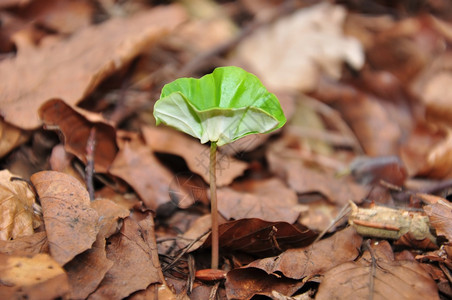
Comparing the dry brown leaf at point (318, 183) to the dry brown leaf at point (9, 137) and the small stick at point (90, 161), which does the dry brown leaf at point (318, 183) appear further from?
the dry brown leaf at point (9, 137)

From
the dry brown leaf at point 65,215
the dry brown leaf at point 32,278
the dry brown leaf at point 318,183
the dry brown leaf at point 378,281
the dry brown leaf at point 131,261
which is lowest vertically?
the dry brown leaf at point 318,183

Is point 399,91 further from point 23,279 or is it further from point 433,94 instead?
point 23,279

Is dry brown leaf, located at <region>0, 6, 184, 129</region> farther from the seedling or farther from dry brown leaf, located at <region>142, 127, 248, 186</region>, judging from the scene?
the seedling

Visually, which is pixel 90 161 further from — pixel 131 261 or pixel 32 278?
pixel 32 278

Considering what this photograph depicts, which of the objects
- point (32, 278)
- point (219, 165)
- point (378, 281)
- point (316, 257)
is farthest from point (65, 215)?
point (378, 281)

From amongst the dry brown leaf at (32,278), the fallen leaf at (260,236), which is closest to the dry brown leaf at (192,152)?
the fallen leaf at (260,236)

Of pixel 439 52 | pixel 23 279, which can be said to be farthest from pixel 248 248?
pixel 439 52
